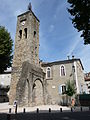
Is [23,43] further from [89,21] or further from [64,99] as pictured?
[89,21]

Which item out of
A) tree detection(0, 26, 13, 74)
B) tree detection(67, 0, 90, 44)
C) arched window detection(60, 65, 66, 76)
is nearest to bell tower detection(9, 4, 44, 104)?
tree detection(0, 26, 13, 74)

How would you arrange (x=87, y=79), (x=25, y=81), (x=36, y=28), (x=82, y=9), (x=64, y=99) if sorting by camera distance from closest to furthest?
(x=82, y=9) < (x=25, y=81) < (x=64, y=99) < (x=36, y=28) < (x=87, y=79)

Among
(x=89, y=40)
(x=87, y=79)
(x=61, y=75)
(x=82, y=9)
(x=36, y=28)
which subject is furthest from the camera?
(x=87, y=79)

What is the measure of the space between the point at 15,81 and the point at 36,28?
10.5 meters

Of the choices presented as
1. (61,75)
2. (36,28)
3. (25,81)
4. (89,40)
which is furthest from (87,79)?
(89,40)

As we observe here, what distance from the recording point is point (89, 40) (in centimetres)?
802

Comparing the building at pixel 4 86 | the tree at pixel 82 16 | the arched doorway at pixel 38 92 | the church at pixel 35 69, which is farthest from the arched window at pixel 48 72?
the tree at pixel 82 16

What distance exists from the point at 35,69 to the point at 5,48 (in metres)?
5.52

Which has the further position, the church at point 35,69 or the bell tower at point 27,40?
the bell tower at point 27,40

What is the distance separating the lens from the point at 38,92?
66.9 ft

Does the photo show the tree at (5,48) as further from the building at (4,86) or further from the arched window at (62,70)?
the building at (4,86)

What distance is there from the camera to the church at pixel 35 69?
64.7 feet

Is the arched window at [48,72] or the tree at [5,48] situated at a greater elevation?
the tree at [5,48]

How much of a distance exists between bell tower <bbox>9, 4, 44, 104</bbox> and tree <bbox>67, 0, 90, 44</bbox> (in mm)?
13321
